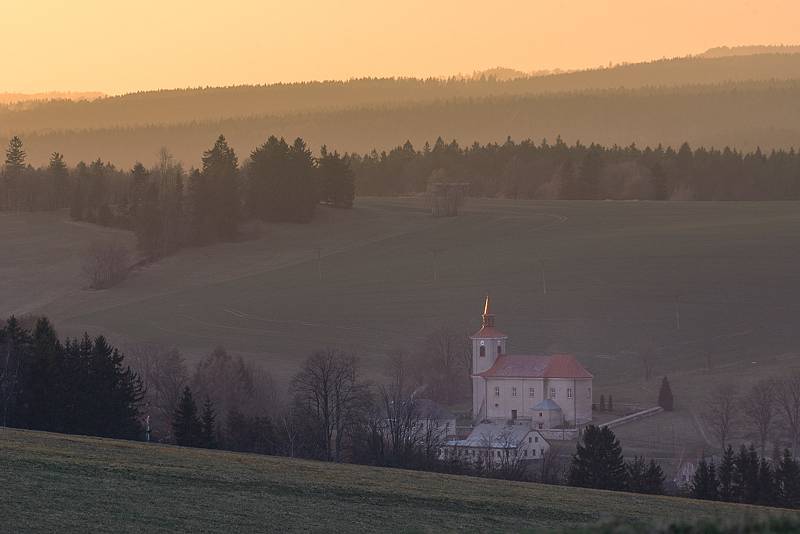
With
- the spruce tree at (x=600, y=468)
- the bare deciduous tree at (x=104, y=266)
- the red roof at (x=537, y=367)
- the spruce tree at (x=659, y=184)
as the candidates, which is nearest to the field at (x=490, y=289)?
the bare deciduous tree at (x=104, y=266)

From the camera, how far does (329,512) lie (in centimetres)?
3017

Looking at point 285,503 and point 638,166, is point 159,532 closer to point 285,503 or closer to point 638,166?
point 285,503

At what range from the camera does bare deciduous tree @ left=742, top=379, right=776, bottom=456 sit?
82500mm

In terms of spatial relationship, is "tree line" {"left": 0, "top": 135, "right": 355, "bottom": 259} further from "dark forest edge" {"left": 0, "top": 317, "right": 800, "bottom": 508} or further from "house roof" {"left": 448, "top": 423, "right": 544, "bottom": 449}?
"dark forest edge" {"left": 0, "top": 317, "right": 800, "bottom": 508}

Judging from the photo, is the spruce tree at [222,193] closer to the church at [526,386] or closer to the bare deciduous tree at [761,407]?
the church at [526,386]

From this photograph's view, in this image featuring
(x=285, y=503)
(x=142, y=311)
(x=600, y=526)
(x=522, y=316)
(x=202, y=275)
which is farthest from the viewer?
(x=202, y=275)

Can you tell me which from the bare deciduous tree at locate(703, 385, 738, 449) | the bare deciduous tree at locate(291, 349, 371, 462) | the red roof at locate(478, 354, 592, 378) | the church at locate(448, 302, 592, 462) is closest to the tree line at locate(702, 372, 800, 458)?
the bare deciduous tree at locate(703, 385, 738, 449)

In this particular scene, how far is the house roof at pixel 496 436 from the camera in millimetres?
78000

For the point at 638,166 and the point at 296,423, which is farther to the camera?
the point at 638,166

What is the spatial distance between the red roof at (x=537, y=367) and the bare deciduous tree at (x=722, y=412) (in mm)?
8671

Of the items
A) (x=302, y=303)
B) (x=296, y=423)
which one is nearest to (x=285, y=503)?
(x=296, y=423)

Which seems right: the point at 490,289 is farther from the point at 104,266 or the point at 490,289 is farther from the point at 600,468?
the point at 600,468

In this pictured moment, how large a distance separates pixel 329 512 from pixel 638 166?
490 ft

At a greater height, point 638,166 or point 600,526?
point 638,166
